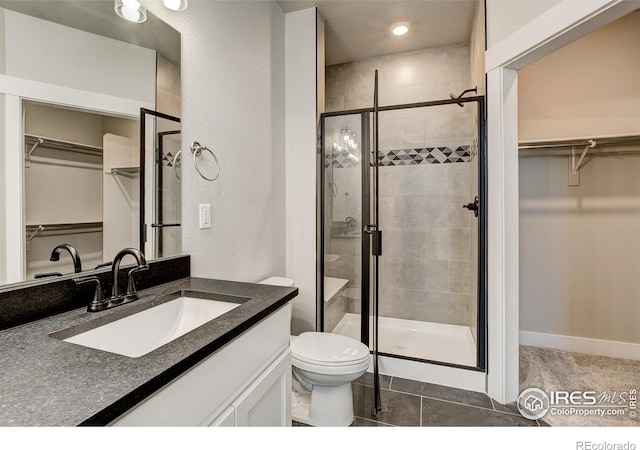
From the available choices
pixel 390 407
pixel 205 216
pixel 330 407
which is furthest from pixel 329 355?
pixel 205 216

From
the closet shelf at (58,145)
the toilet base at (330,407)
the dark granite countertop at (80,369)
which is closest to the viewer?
the dark granite countertop at (80,369)

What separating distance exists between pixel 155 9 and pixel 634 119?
311cm

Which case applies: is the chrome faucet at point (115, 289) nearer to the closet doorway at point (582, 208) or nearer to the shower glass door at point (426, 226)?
the shower glass door at point (426, 226)

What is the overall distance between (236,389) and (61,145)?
927 mm

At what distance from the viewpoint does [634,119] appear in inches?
86.0

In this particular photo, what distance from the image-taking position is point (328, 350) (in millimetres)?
1643

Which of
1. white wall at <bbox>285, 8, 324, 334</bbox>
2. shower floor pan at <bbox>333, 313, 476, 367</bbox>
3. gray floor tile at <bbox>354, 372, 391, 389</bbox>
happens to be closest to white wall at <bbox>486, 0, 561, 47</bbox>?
white wall at <bbox>285, 8, 324, 334</bbox>

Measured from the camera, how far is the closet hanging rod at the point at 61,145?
2.87 feet

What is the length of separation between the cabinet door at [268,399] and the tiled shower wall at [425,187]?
1.92 metres

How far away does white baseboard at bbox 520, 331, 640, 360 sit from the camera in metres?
2.25

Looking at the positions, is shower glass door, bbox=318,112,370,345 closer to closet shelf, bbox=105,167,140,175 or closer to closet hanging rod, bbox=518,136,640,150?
closet hanging rod, bbox=518,136,640,150

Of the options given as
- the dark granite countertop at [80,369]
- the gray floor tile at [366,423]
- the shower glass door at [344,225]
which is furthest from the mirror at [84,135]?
the gray floor tile at [366,423]

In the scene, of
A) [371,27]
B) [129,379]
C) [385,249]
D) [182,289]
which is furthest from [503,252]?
[371,27]

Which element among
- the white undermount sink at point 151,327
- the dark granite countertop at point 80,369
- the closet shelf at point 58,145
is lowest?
the white undermount sink at point 151,327
